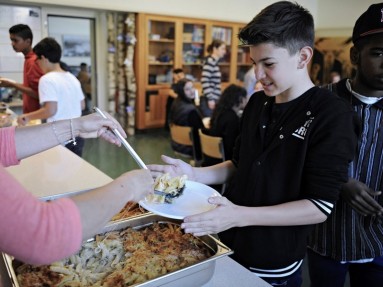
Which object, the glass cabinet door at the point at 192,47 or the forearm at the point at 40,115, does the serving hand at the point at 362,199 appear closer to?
the forearm at the point at 40,115

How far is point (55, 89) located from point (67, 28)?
3.23 metres

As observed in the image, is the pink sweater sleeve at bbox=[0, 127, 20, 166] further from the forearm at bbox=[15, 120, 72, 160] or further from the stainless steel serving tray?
the stainless steel serving tray

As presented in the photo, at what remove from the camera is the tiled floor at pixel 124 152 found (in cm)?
414

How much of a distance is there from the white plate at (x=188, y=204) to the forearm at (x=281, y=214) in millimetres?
123

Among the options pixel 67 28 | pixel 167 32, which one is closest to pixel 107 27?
pixel 67 28

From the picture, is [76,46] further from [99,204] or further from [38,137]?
[99,204]

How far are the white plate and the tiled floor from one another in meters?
2.74

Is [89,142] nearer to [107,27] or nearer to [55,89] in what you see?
[107,27]

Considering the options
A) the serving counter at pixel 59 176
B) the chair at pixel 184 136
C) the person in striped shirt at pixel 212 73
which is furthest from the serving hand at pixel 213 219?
the person in striped shirt at pixel 212 73

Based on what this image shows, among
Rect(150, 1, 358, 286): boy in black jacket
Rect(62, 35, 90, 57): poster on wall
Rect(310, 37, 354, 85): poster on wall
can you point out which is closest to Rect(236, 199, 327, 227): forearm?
Rect(150, 1, 358, 286): boy in black jacket

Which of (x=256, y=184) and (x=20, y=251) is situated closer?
(x=20, y=251)

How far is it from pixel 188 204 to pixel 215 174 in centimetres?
22

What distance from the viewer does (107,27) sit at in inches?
220

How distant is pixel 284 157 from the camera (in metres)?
0.99
